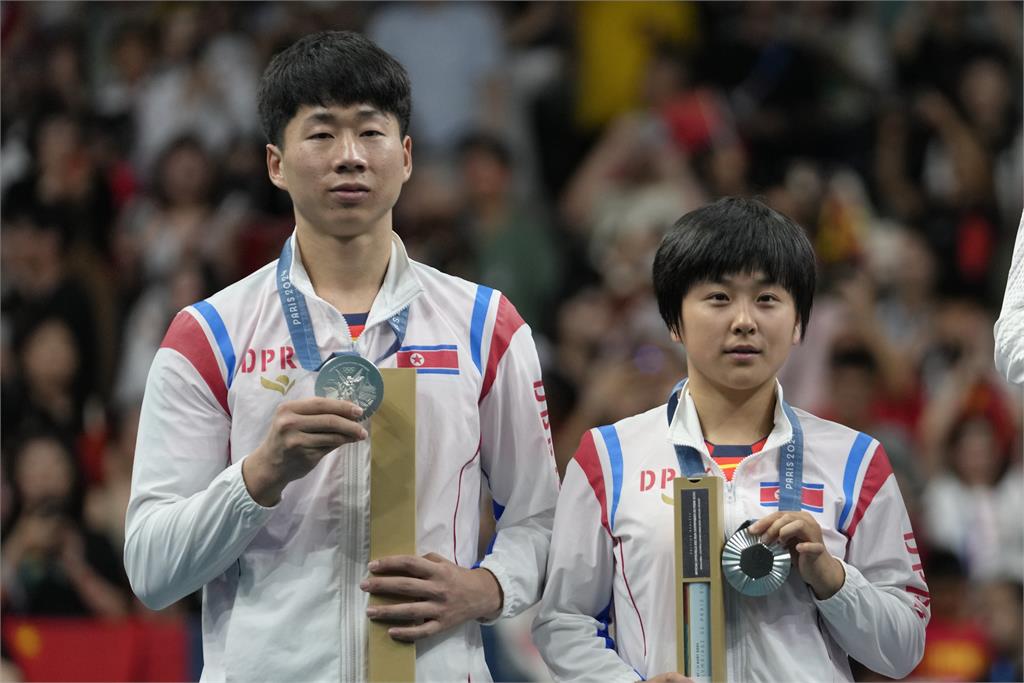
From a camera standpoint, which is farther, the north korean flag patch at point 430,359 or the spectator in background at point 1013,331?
the north korean flag patch at point 430,359

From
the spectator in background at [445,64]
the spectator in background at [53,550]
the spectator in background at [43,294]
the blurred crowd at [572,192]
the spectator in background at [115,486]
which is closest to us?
the spectator in background at [53,550]

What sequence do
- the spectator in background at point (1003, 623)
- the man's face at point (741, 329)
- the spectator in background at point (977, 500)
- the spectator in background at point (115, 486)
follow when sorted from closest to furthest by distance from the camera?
the man's face at point (741, 329) < the spectator in background at point (1003, 623) < the spectator in background at point (977, 500) < the spectator in background at point (115, 486)

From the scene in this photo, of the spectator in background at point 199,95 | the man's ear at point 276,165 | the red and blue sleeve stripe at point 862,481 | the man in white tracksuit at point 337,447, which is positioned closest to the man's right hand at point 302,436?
the man in white tracksuit at point 337,447

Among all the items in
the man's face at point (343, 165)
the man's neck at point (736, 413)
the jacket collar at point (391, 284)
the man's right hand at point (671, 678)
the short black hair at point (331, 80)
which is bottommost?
the man's right hand at point (671, 678)

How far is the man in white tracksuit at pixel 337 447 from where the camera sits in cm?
310

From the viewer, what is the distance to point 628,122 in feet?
26.6

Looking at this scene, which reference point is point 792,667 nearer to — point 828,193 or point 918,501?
point 918,501

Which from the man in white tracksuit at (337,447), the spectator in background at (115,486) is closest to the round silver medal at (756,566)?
the man in white tracksuit at (337,447)

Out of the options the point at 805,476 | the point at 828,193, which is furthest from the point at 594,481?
the point at 828,193

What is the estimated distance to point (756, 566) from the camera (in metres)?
3.05

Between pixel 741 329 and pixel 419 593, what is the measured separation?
0.88 m

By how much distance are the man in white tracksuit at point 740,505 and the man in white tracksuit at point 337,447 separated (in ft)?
0.48

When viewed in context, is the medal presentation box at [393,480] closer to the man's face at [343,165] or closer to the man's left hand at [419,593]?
the man's left hand at [419,593]

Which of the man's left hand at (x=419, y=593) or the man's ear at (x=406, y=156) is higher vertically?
the man's ear at (x=406, y=156)
